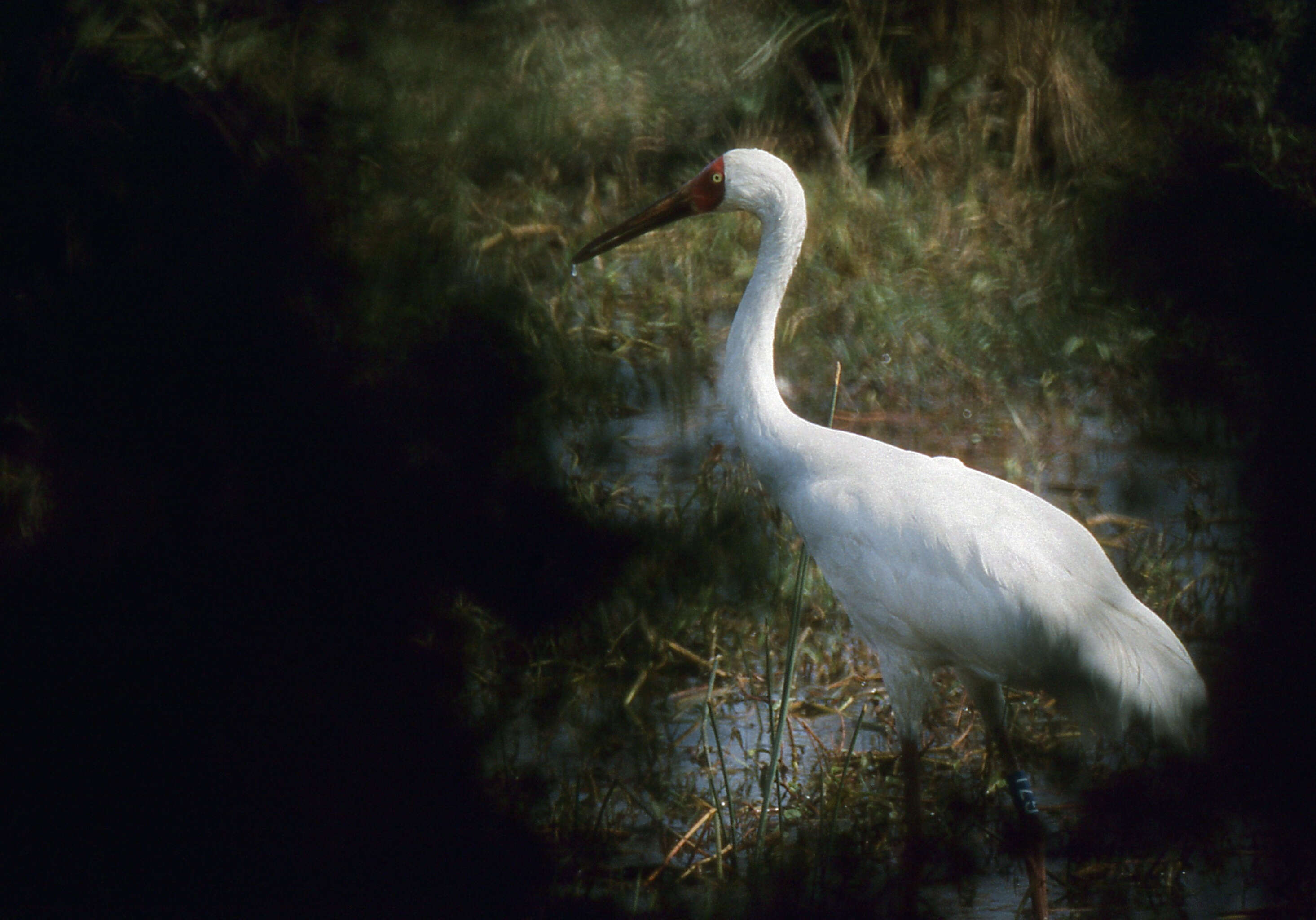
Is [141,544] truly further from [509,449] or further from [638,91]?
[638,91]

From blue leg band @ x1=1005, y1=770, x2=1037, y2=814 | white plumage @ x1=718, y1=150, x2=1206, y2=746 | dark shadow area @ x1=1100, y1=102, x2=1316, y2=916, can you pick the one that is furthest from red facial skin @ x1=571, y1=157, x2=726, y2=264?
blue leg band @ x1=1005, y1=770, x2=1037, y2=814

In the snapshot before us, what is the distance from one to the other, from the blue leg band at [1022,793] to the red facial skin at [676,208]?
135 centimetres

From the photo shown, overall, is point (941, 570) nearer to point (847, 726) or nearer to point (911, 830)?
point (911, 830)

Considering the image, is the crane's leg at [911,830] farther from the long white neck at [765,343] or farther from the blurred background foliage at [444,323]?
the long white neck at [765,343]

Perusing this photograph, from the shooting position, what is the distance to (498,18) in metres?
2.25

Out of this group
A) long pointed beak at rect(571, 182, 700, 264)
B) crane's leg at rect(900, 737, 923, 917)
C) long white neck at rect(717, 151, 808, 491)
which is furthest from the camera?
long pointed beak at rect(571, 182, 700, 264)

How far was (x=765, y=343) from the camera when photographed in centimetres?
310

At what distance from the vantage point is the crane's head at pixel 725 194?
10.4 ft

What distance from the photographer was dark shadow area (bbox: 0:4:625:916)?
6.10 ft

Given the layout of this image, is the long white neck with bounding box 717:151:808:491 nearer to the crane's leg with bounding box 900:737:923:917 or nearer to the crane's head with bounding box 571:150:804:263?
the crane's head with bounding box 571:150:804:263

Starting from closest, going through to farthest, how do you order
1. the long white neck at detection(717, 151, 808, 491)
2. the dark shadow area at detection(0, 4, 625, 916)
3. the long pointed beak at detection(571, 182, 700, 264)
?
the dark shadow area at detection(0, 4, 625, 916) < the long white neck at detection(717, 151, 808, 491) < the long pointed beak at detection(571, 182, 700, 264)

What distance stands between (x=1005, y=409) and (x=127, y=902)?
3.08 m

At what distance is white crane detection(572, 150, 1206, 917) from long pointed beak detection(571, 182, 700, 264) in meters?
0.18

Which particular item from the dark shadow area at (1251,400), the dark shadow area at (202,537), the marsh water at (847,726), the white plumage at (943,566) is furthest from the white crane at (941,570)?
the dark shadow area at (202,537)
